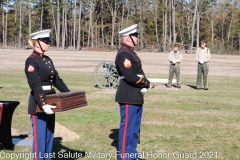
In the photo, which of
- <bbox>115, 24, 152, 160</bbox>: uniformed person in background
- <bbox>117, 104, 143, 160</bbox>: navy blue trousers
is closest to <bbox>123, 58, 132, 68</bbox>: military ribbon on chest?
<bbox>115, 24, 152, 160</bbox>: uniformed person in background

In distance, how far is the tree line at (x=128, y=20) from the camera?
240 ft

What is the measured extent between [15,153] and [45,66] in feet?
6.48

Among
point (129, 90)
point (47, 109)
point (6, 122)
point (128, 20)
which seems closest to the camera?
point (47, 109)

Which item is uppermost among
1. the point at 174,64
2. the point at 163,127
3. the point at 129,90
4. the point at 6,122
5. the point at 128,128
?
the point at 129,90

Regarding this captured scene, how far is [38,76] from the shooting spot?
4625 mm

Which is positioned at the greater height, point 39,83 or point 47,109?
point 39,83

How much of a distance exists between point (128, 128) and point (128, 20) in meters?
74.4

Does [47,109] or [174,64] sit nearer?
[47,109]

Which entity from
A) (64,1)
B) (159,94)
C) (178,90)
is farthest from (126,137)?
(64,1)

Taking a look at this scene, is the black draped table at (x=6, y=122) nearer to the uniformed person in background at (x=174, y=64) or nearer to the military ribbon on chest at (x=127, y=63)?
the military ribbon on chest at (x=127, y=63)

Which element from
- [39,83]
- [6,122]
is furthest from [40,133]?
[6,122]

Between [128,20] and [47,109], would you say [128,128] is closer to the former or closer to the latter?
[47,109]

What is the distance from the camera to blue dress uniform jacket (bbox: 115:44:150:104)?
5.20 metres

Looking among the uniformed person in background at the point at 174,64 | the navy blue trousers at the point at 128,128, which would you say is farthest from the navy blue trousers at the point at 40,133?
the uniformed person in background at the point at 174,64
